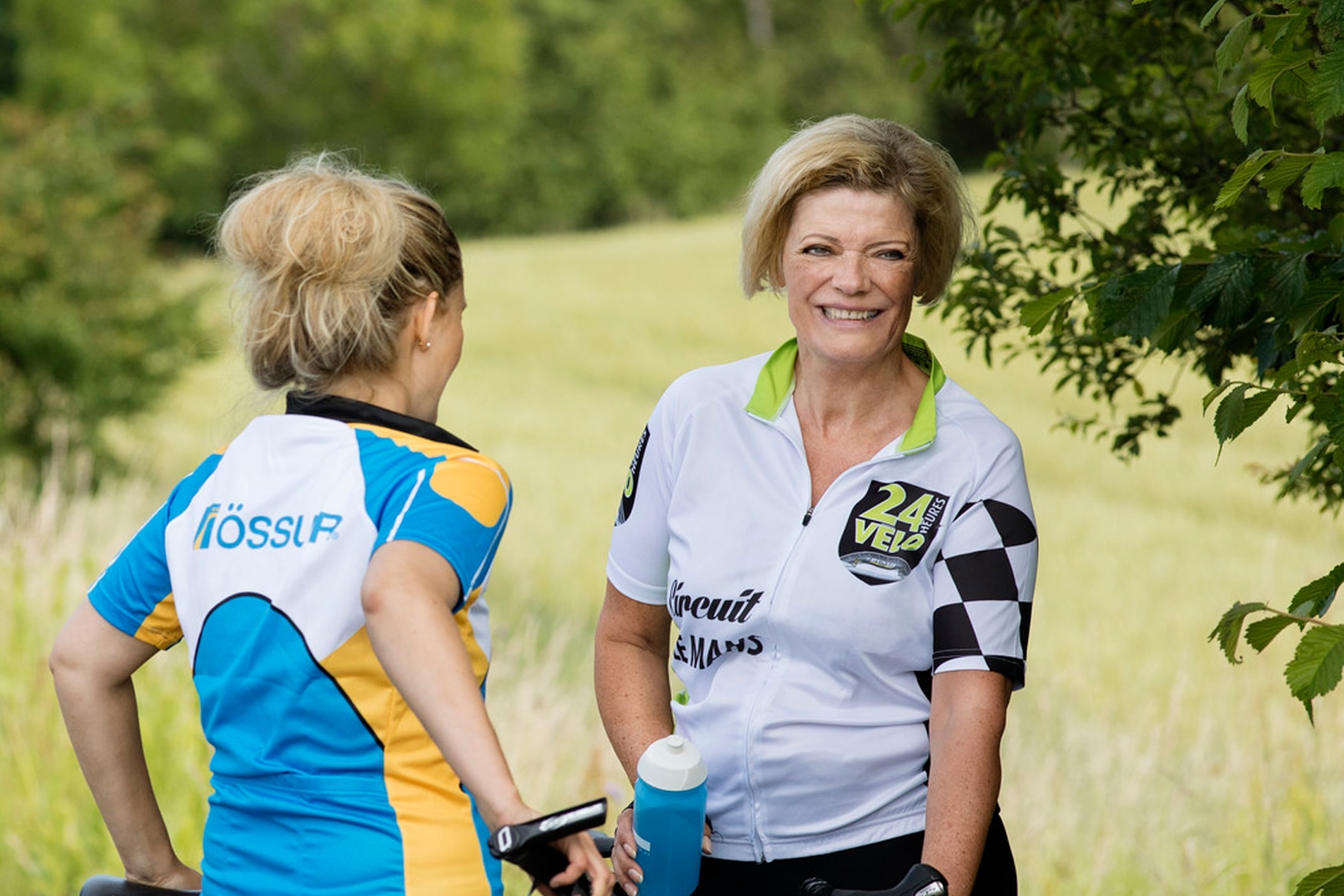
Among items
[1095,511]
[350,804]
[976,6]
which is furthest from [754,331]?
[350,804]

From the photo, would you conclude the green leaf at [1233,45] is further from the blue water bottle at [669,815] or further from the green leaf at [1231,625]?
the blue water bottle at [669,815]

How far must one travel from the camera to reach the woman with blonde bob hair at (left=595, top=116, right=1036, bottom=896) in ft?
7.46

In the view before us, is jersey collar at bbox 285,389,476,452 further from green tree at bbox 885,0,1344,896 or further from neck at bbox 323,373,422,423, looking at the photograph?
green tree at bbox 885,0,1344,896

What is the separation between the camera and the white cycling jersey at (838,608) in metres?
2.29

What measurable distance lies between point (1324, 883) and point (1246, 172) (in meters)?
0.86

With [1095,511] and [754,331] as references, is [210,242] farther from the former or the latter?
[754,331]

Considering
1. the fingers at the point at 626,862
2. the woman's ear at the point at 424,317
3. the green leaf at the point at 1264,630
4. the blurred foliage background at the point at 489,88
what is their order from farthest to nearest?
the blurred foliage background at the point at 489,88, the fingers at the point at 626,862, the woman's ear at the point at 424,317, the green leaf at the point at 1264,630

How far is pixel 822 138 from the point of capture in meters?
2.45

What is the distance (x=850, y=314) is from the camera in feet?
8.05

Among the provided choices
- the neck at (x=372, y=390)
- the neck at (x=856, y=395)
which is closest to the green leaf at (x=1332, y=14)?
the neck at (x=856, y=395)

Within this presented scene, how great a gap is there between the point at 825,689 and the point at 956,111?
47504mm

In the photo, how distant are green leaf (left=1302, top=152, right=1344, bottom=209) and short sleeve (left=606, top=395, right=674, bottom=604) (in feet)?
3.74

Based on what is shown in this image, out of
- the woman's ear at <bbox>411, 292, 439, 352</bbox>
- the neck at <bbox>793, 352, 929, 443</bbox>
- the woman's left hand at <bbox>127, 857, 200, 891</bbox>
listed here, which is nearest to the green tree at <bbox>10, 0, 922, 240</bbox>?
the neck at <bbox>793, 352, 929, 443</bbox>

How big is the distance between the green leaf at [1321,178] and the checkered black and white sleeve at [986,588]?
706 mm
